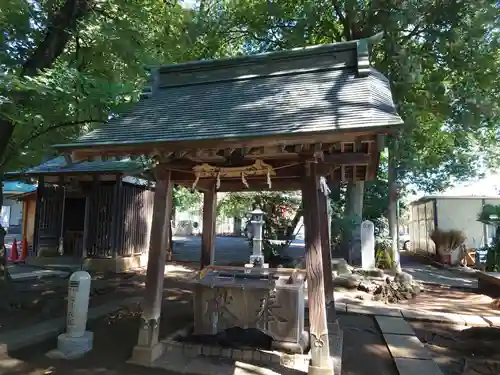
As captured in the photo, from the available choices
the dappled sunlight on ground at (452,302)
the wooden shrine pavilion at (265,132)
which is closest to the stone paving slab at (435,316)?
the dappled sunlight on ground at (452,302)

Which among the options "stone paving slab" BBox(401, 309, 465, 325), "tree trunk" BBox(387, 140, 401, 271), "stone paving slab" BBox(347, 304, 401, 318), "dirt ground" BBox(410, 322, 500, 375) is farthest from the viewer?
"tree trunk" BBox(387, 140, 401, 271)

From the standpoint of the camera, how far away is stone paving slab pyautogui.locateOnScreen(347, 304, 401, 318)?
7.62m

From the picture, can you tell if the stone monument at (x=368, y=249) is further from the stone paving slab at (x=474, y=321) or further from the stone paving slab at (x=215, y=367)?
the stone paving slab at (x=215, y=367)

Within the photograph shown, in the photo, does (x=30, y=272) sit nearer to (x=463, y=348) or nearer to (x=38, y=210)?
(x=38, y=210)

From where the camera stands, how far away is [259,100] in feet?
17.4

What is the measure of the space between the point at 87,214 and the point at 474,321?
39.1 feet

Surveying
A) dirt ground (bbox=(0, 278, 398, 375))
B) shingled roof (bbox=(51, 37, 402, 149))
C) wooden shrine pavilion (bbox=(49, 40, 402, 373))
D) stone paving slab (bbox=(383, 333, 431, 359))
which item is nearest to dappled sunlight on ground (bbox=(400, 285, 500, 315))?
dirt ground (bbox=(0, 278, 398, 375))

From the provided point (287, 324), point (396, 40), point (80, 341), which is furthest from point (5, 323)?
point (396, 40)

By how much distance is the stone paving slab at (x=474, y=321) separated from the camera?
6.88 metres

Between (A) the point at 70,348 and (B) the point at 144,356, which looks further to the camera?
(A) the point at 70,348

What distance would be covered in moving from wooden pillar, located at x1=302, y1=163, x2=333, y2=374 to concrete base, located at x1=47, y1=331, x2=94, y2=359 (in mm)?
3379

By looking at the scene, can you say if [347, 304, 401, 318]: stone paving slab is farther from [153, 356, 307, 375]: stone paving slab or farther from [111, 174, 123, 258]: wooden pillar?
[111, 174, 123, 258]: wooden pillar

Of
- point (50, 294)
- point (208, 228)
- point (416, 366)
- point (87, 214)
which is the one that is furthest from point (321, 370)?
point (87, 214)

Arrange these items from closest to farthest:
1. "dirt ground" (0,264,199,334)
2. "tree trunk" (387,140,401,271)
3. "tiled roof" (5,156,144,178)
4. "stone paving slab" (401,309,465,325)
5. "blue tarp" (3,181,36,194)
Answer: "dirt ground" (0,264,199,334) → "stone paving slab" (401,309,465,325) → "tiled roof" (5,156,144,178) → "tree trunk" (387,140,401,271) → "blue tarp" (3,181,36,194)
